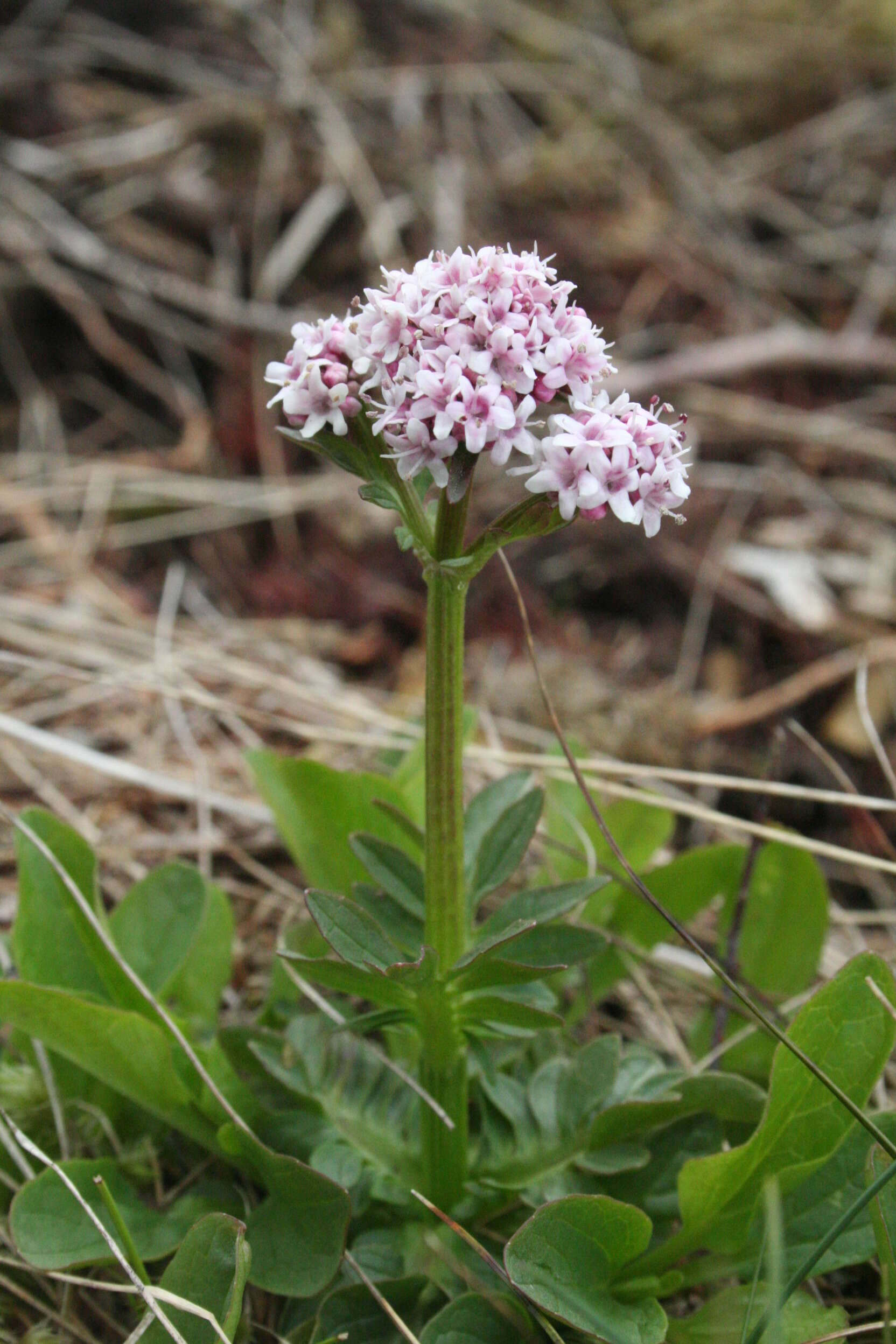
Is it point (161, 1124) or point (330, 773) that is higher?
point (330, 773)

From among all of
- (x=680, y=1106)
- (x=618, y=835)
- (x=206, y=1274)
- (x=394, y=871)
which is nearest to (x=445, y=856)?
(x=394, y=871)

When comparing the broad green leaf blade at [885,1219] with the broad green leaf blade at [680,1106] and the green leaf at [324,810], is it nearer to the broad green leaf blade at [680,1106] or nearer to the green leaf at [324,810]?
the broad green leaf blade at [680,1106]

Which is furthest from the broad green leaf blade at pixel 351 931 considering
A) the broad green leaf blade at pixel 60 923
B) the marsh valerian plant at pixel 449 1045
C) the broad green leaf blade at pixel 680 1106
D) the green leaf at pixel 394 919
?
the broad green leaf blade at pixel 60 923

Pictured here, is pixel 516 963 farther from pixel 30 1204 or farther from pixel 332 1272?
pixel 30 1204

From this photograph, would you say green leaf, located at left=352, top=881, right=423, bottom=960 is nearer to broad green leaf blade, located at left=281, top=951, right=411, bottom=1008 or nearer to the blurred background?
broad green leaf blade, located at left=281, top=951, right=411, bottom=1008

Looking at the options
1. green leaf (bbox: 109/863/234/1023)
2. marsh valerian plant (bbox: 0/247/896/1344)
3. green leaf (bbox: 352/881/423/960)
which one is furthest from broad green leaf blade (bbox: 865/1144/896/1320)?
green leaf (bbox: 109/863/234/1023)

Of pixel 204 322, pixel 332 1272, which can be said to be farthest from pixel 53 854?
pixel 204 322
